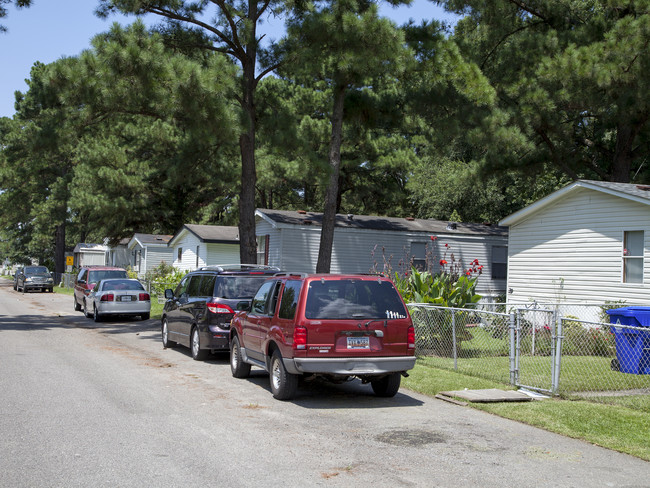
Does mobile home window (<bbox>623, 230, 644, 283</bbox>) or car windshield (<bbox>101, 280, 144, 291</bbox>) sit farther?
car windshield (<bbox>101, 280, 144, 291</bbox>)

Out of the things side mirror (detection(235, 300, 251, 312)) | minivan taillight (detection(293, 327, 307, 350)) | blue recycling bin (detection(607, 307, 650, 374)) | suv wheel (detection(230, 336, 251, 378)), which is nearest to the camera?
minivan taillight (detection(293, 327, 307, 350))

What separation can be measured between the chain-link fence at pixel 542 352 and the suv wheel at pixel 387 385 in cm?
201

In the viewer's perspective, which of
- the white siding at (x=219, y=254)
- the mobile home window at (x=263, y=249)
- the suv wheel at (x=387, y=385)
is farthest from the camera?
the white siding at (x=219, y=254)

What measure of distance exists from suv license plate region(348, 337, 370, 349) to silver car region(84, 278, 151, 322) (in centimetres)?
1575

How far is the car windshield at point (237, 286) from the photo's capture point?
43.9ft

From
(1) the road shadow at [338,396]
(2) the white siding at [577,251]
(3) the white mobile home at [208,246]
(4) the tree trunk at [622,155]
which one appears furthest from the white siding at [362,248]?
(1) the road shadow at [338,396]

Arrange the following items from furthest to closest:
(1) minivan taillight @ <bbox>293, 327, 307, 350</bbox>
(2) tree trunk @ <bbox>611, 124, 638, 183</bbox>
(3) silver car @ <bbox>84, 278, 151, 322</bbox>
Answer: (2) tree trunk @ <bbox>611, 124, 638, 183</bbox> → (3) silver car @ <bbox>84, 278, 151, 322</bbox> → (1) minivan taillight @ <bbox>293, 327, 307, 350</bbox>

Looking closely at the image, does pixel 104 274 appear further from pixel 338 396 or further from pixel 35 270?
pixel 35 270

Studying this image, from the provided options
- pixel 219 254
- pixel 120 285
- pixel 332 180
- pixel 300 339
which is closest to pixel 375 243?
pixel 332 180

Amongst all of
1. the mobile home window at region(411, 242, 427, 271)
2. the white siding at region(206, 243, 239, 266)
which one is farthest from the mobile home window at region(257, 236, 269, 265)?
the white siding at region(206, 243, 239, 266)

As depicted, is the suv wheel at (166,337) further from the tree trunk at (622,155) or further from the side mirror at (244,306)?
the tree trunk at (622,155)

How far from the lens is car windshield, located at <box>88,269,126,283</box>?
89.8 feet

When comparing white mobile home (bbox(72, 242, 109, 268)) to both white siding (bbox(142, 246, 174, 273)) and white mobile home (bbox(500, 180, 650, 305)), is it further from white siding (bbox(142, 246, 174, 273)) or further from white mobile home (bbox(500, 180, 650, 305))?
white mobile home (bbox(500, 180, 650, 305))

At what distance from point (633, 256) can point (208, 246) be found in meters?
25.8
